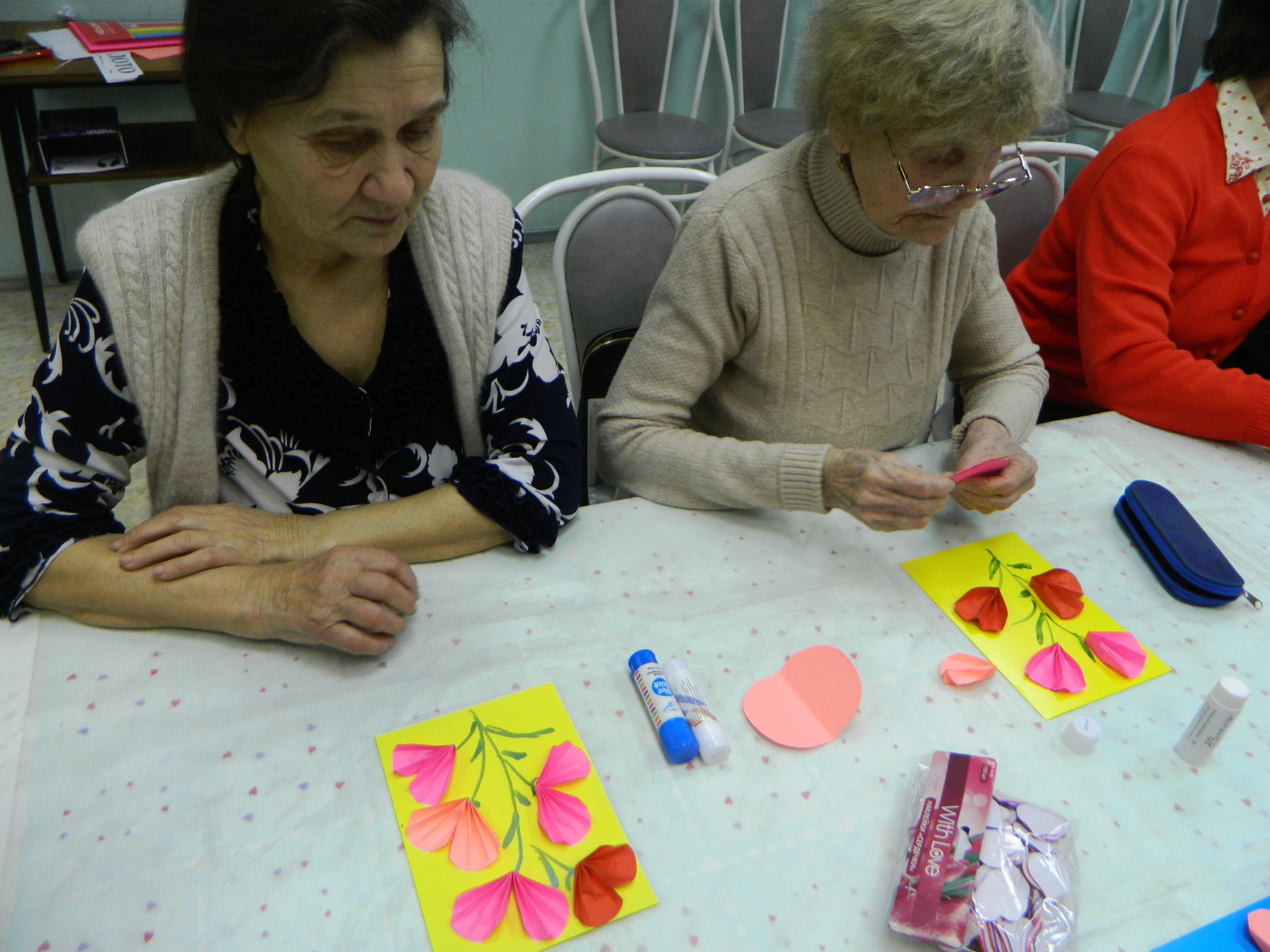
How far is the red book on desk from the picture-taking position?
259 centimetres

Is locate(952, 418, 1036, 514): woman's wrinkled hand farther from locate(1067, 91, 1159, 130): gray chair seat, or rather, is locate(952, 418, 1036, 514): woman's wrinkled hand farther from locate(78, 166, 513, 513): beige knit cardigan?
locate(1067, 91, 1159, 130): gray chair seat

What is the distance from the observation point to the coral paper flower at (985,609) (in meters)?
0.96

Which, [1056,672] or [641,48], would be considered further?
[641,48]

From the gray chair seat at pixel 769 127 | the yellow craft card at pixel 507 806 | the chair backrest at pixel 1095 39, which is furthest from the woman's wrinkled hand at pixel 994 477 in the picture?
the chair backrest at pixel 1095 39

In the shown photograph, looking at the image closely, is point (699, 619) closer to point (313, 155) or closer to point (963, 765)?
point (963, 765)

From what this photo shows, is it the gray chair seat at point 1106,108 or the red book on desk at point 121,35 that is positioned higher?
the gray chair seat at point 1106,108

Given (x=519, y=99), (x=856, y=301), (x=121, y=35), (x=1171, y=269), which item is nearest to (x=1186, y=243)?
(x=1171, y=269)

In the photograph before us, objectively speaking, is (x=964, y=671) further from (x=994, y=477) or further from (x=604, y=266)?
(x=604, y=266)

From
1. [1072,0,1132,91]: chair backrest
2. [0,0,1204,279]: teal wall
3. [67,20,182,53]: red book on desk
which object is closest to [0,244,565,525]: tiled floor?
[0,0,1204,279]: teal wall

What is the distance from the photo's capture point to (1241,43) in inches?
53.8

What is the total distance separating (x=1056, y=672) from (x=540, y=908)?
615 millimetres

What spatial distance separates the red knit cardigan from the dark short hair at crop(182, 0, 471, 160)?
117 centimetres

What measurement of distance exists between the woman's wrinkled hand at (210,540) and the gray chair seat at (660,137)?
2556 millimetres

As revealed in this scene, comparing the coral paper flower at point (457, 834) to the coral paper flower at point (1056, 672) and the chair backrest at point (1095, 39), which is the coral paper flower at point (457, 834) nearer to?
the coral paper flower at point (1056, 672)
